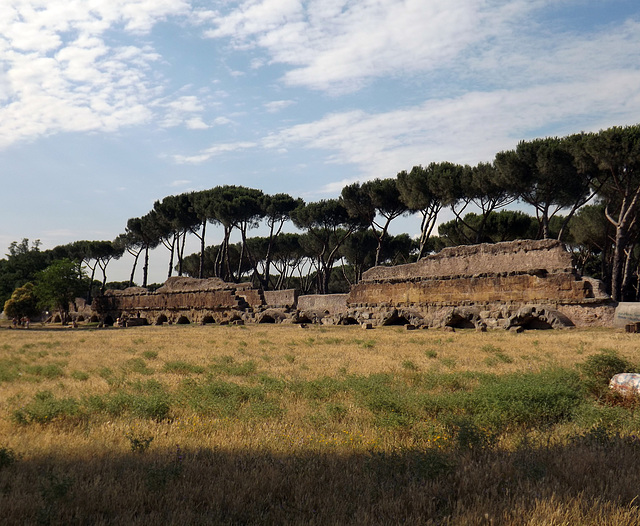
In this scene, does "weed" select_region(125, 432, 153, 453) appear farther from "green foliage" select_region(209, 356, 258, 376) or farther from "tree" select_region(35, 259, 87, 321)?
"tree" select_region(35, 259, 87, 321)

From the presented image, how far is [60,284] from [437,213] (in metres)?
31.7

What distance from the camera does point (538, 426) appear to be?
18.2 feet

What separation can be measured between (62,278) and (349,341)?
34.6 m

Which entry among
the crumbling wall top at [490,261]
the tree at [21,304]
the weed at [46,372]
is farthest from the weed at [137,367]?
the tree at [21,304]

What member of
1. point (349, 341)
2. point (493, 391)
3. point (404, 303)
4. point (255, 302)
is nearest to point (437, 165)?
point (404, 303)

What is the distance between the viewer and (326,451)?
461 centimetres

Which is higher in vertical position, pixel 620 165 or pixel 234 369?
pixel 620 165

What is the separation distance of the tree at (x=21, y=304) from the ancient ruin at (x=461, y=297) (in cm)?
1930

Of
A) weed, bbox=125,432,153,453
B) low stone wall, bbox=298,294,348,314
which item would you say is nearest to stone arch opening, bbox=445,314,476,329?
low stone wall, bbox=298,294,348,314

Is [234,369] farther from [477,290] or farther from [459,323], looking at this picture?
[477,290]

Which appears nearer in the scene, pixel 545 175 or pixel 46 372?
pixel 46 372

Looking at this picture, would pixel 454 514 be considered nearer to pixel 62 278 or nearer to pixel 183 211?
pixel 62 278

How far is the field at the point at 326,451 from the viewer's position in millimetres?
3301

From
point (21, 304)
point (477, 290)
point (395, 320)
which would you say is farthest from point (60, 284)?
point (477, 290)
